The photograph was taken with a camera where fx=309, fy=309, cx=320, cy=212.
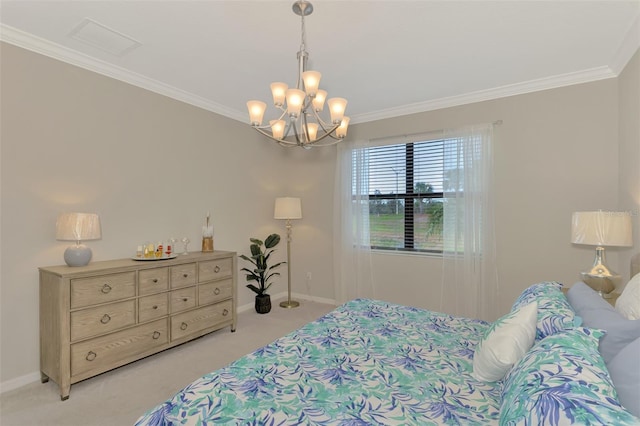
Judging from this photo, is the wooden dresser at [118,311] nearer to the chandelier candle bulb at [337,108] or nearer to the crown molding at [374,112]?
the crown molding at [374,112]

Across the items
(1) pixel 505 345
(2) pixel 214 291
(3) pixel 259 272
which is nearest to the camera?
(1) pixel 505 345

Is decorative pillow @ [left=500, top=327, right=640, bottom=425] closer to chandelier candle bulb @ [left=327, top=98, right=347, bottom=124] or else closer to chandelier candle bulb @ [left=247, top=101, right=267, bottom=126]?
chandelier candle bulb @ [left=327, top=98, right=347, bottom=124]

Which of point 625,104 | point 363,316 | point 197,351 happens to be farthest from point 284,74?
point 625,104

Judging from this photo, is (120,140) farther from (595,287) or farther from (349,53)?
(595,287)

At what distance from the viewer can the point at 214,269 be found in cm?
338

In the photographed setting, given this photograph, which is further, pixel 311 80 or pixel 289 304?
pixel 289 304

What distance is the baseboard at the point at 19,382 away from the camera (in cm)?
230

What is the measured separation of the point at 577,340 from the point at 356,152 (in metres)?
3.49

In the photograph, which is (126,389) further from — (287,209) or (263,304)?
(287,209)

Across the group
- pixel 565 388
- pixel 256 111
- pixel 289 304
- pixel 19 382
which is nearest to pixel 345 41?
pixel 256 111

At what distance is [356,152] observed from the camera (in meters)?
4.27

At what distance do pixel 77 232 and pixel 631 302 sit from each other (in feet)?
11.3

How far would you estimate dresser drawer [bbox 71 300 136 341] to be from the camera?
2.30 meters

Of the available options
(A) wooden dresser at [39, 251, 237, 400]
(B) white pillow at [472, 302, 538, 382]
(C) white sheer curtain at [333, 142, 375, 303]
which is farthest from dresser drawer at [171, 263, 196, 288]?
(B) white pillow at [472, 302, 538, 382]
